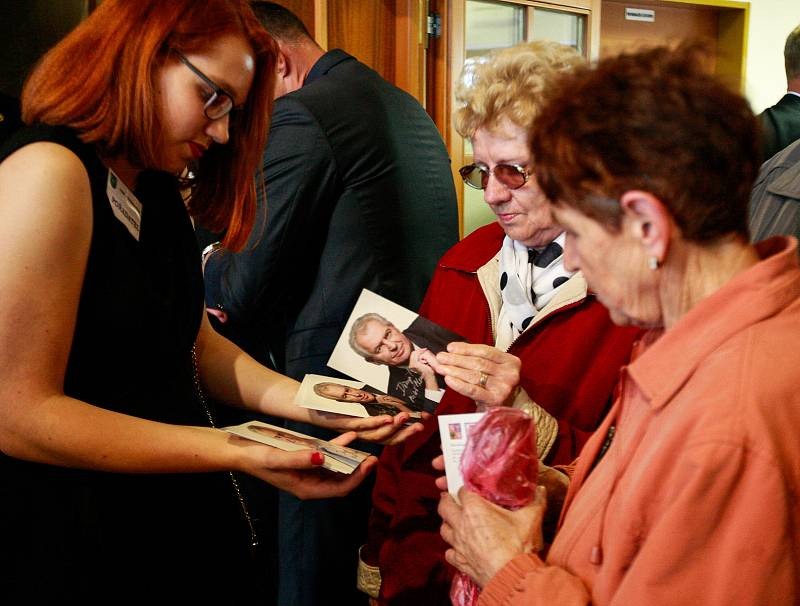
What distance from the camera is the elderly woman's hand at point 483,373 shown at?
1429mm

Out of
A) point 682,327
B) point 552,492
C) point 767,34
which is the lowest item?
point 552,492

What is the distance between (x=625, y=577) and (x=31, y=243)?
0.89 meters

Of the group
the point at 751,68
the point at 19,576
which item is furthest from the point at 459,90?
the point at 751,68

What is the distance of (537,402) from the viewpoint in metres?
1.56

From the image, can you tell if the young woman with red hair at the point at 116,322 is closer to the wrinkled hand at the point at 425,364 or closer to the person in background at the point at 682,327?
the wrinkled hand at the point at 425,364

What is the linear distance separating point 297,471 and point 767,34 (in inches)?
233

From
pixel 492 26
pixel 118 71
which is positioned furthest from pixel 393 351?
pixel 492 26

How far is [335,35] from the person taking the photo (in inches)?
145

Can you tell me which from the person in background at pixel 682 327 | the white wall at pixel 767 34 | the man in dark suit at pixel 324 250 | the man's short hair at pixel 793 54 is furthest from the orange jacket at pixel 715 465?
the white wall at pixel 767 34

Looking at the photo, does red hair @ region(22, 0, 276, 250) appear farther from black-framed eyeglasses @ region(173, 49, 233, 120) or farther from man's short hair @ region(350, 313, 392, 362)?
man's short hair @ region(350, 313, 392, 362)

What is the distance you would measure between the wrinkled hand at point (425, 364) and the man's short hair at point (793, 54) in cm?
228

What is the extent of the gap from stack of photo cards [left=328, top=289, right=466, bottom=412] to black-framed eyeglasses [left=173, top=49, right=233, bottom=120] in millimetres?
485

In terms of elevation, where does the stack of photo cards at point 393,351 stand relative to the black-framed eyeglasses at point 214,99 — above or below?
below

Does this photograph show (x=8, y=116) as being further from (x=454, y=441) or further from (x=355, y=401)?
(x=454, y=441)
